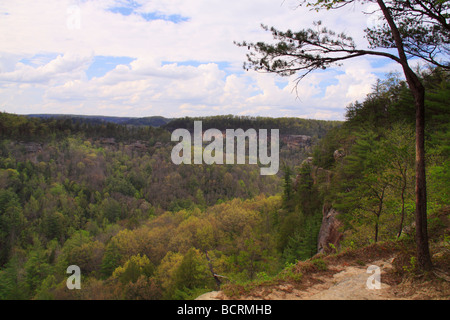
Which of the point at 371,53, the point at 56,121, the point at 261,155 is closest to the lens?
the point at 371,53

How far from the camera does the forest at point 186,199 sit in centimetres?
1072

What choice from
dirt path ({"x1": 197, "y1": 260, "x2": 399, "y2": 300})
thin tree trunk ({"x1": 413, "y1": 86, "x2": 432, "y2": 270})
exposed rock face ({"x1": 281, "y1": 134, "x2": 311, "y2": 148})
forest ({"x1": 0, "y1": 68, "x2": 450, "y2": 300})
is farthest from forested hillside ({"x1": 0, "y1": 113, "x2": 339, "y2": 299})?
thin tree trunk ({"x1": 413, "y1": 86, "x2": 432, "y2": 270})

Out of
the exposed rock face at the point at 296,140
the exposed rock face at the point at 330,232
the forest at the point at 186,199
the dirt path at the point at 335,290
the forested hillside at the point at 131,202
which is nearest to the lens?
the dirt path at the point at 335,290

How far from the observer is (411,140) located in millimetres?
11344

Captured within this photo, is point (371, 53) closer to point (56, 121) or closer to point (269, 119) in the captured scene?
point (56, 121)

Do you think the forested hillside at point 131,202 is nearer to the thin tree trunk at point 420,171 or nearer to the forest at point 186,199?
the forest at point 186,199

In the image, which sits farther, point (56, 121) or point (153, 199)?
point (56, 121)

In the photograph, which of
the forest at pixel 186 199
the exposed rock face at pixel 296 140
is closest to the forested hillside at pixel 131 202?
the forest at pixel 186 199

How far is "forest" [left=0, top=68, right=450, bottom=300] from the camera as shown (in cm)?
1072

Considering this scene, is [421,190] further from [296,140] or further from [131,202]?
[296,140]

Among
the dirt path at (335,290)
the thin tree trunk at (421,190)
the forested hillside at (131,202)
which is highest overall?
the thin tree trunk at (421,190)

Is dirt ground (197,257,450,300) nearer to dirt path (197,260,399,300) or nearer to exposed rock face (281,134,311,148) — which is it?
dirt path (197,260,399,300)
